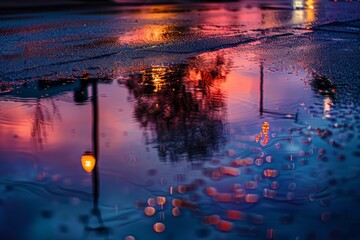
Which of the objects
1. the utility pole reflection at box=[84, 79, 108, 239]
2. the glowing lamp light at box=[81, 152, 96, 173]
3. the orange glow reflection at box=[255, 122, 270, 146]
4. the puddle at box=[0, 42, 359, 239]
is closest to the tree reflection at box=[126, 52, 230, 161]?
the puddle at box=[0, 42, 359, 239]

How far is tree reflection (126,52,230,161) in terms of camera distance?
19.3ft

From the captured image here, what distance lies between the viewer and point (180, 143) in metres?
5.92

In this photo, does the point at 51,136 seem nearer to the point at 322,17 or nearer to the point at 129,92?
the point at 129,92

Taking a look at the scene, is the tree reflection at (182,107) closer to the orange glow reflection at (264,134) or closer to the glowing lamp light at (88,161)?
the orange glow reflection at (264,134)

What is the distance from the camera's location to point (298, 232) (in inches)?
152

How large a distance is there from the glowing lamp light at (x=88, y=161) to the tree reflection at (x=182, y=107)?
72 cm

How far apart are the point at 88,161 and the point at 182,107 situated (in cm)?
226

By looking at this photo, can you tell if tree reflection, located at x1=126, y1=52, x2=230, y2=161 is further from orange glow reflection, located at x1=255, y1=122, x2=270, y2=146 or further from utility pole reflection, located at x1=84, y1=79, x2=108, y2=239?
utility pole reflection, located at x1=84, y1=79, x2=108, y2=239

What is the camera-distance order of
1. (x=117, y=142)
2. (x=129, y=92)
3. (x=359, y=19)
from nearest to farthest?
(x=117, y=142) → (x=129, y=92) → (x=359, y=19)

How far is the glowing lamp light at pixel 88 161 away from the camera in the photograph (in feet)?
17.1

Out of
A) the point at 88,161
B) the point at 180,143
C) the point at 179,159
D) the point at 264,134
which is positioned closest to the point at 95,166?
the point at 88,161

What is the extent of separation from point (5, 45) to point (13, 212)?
1014 cm

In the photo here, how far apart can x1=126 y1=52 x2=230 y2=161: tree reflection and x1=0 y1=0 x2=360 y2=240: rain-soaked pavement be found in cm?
2

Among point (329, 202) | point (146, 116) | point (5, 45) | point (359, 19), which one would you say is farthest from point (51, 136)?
point (359, 19)
